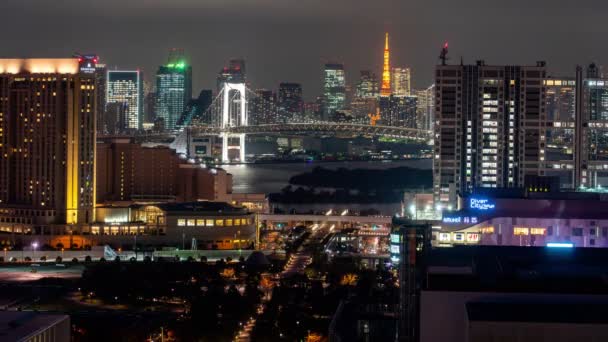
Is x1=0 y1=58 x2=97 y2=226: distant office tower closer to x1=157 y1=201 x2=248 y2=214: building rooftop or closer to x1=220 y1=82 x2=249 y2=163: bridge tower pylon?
x1=157 y1=201 x2=248 y2=214: building rooftop

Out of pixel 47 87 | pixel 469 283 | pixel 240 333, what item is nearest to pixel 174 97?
pixel 47 87

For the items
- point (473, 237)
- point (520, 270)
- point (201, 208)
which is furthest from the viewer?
point (201, 208)

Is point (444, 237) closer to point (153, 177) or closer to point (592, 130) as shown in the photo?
point (153, 177)

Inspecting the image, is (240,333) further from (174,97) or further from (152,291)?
(174,97)

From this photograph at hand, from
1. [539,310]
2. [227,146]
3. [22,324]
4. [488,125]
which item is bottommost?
[22,324]

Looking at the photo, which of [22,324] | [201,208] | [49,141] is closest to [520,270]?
[22,324]

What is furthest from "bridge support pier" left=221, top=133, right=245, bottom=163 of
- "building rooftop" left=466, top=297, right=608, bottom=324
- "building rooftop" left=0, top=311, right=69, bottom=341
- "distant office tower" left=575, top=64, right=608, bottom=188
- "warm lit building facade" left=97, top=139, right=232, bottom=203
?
"building rooftop" left=466, top=297, right=608, bottom=324

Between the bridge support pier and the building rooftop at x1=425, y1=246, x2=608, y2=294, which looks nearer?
the building rooftop at x1=425, y1=246, x2=608, y2=294
